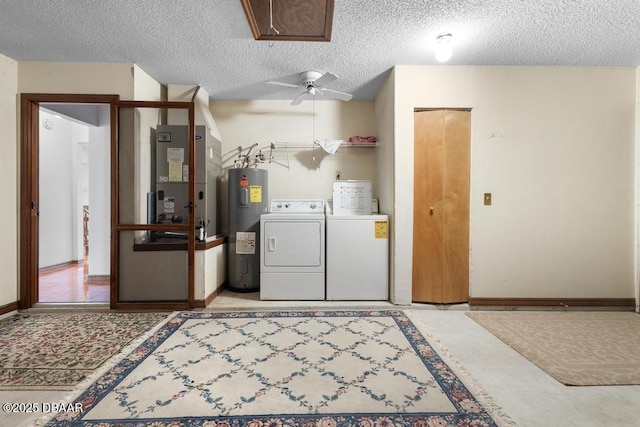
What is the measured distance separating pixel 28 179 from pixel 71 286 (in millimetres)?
1521

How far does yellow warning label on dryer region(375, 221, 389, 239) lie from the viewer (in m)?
3.23

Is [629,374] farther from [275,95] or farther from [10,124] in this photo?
[10,124]

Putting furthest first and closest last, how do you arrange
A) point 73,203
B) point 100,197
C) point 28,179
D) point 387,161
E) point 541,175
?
point 73,203
point 100,197
point 387,161
point 541,175
point 28,179

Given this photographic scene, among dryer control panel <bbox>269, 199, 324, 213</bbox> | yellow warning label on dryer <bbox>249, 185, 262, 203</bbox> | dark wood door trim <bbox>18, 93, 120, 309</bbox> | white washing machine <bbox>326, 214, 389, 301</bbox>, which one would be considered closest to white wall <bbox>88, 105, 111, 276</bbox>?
dark wood door trim <bbox>18, 93, 120, 309</bbox>

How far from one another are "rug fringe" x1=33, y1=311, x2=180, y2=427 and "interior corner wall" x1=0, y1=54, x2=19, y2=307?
1592 millimetres

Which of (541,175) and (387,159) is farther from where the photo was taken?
(387,159)

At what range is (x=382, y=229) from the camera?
323 centimetres

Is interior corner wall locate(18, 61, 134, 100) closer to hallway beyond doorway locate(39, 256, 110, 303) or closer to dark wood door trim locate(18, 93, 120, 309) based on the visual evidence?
dark wood door trim locate(18, 93, 120, 309)

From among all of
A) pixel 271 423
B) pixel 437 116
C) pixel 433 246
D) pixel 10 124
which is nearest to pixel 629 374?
pixel 433 246

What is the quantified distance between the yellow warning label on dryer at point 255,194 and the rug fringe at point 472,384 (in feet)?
7.40

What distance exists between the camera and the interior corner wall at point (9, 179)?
2846mm

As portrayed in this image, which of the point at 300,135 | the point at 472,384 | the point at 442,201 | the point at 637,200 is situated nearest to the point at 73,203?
the point at 300,135

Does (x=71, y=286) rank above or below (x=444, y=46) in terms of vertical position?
below

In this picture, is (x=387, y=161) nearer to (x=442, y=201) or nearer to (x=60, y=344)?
(x=442, y=201)
